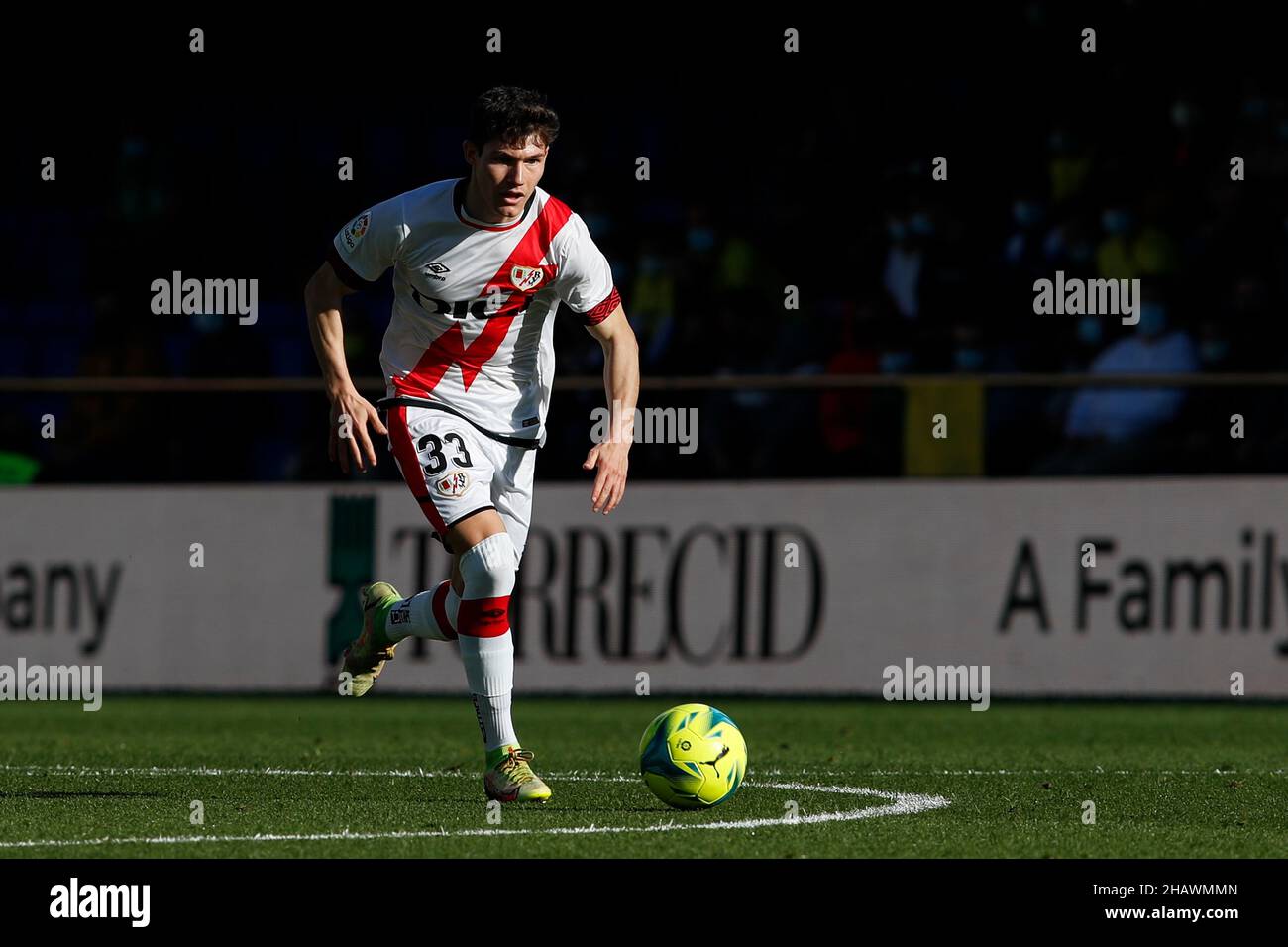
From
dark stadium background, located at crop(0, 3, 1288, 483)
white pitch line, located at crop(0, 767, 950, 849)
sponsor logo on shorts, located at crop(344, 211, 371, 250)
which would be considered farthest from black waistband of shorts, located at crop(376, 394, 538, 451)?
dark stadium background, located at crop(0, 3, 1288, 483)

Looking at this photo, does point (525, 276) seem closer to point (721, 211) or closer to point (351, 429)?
point (351, 429)

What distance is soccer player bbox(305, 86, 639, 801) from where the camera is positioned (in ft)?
24.3

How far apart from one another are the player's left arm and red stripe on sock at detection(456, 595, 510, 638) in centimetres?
50

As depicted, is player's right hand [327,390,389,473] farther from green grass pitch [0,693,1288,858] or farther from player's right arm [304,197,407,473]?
green grass pitch [0,693,1288,858]

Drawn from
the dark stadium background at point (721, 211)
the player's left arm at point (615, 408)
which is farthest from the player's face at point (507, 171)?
the dark stadium background at point (721, 211)

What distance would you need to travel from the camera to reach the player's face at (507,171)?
286 inches

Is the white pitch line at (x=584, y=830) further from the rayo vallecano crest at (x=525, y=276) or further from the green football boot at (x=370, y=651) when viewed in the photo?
the rayo vallecano crest at (x=525, y=276)

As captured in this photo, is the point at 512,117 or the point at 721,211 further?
the point at 721,211

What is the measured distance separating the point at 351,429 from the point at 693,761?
5.13 feet

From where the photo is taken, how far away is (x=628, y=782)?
27.1ft

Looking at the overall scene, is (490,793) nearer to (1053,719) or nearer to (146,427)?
(1053,719)

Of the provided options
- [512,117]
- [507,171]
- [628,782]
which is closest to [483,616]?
[628,782]

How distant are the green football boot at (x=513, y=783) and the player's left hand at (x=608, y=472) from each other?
35.3 inches

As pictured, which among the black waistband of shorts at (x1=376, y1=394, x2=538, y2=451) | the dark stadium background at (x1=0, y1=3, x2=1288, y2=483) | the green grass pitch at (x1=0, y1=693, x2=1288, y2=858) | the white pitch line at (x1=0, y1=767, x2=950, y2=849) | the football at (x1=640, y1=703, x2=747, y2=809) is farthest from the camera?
the dark stadium background at (x1=0, y1=3, x2=1288, y2=483)
